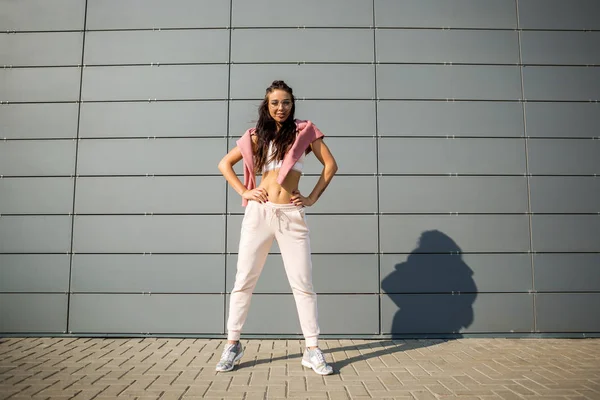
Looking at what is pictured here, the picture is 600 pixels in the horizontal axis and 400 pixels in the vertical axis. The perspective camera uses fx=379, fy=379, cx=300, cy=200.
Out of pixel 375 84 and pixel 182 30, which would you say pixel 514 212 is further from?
pixel 182 30

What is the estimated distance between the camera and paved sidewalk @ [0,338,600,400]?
Result: 97.3 inches

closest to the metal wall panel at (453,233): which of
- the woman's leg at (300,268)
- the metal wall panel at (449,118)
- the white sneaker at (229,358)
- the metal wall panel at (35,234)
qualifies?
the metal wall panel at (449,118)

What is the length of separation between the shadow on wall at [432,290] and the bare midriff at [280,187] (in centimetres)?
163

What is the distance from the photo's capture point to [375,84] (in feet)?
13.9

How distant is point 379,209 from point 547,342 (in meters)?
2.12

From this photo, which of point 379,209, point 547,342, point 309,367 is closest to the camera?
point 309,367

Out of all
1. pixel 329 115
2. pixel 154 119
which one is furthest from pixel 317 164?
pixel 154 119

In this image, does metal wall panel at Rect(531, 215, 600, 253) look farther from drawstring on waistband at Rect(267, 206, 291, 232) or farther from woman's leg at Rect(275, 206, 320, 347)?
drawstring on waistband at Rect(267, 206, 291, 232)

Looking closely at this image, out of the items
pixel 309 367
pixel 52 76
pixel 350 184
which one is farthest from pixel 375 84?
pixel 52 76

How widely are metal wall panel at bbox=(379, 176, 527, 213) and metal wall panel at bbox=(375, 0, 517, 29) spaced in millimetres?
1768

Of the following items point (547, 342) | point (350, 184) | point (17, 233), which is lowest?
point (547, 342)

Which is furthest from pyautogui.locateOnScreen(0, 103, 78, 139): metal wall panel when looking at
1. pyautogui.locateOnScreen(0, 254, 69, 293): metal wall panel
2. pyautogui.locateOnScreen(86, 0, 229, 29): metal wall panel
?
pyautogui.locateOnScreen(0, 254, 69, 293): metal wall panel

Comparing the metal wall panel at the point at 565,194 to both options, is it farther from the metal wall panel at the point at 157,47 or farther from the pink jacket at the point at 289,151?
the metal wall panel at the point at 157,47

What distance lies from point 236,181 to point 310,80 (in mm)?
1759
